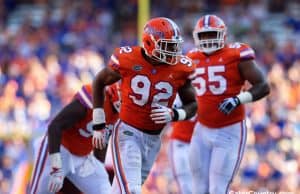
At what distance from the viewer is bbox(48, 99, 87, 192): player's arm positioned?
6966 mm

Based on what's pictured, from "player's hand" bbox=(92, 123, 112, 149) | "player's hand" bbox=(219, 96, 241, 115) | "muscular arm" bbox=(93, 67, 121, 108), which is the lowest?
"player's hand" bbox=(92, 123, 112, 149)

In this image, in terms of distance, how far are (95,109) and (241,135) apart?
1392mm

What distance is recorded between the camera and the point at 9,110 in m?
13.8

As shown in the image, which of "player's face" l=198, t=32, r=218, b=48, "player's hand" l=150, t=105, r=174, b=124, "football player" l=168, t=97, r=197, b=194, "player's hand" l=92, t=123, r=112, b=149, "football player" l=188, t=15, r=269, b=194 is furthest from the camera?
"football player" l=168, t=97, r=197, b=194

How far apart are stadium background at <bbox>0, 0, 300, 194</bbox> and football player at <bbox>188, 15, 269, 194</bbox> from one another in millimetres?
1973

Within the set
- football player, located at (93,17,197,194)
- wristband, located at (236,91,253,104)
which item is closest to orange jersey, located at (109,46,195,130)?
football player, located at (93,17,197,194)

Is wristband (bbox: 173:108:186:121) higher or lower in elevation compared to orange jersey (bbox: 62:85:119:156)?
higher

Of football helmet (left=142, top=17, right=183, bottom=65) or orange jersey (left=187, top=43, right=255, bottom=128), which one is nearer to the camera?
football helmet (left=142, top=17, right=183, bottom=65)

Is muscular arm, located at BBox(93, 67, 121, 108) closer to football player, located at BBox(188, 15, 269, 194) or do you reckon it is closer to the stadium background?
football player, located at BBox(188, 15, 269, 194)

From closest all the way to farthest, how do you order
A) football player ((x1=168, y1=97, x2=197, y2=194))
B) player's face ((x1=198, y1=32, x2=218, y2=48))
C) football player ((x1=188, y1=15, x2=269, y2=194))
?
football player ((x1=188, y1=15, x2=269, y2=194)) < player's face ((x1=198, y1=32, x2=218, y2=48)) < football player ((x1=168, y1=97, x2=197, y2=194))

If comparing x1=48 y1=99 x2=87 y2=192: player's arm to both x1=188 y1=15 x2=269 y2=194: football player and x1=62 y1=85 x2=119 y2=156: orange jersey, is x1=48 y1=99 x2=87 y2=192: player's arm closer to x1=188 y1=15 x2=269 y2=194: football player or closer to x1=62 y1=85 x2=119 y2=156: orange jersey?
x1=62 y1=85 x2=119 y2=156: orange jersey

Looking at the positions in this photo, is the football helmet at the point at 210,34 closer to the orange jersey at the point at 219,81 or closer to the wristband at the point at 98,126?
the orange jersey at the point at 219,81

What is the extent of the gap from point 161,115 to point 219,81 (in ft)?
3.76

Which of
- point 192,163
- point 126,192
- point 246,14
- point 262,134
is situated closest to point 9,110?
point 262,134
